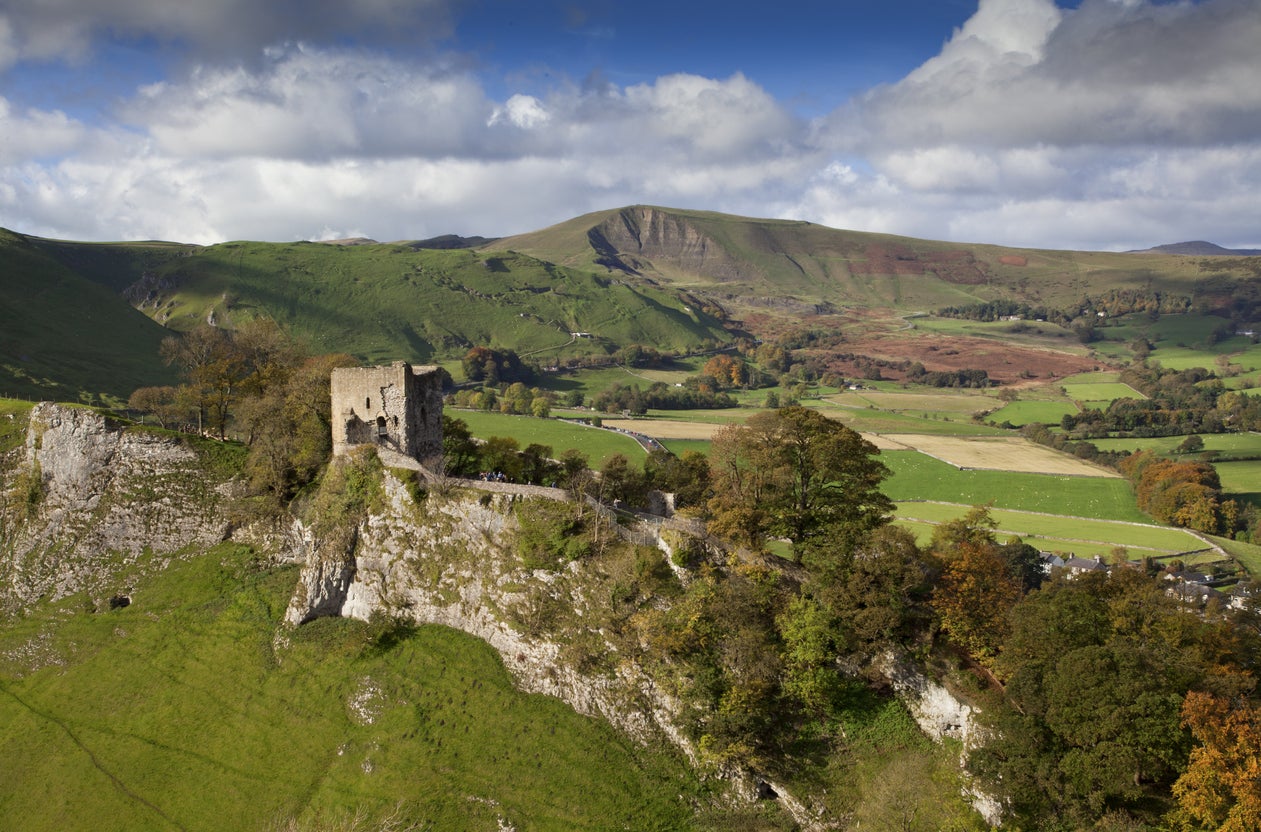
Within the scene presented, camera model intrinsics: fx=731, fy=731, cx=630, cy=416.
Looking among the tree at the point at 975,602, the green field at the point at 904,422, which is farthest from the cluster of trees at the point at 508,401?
the tree at the point at 975,602

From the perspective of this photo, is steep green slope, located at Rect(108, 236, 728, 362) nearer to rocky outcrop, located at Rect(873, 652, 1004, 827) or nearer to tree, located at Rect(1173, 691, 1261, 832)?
rocky outcrop, located at Rect(873, 652, 1004, 827)

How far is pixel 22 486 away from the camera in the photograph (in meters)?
42.2

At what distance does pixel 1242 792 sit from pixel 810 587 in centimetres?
1494

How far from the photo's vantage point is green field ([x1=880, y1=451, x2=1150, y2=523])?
251 ft

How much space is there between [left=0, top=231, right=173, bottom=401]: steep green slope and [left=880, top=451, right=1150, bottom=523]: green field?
95.4 m

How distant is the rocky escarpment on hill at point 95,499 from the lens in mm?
40875

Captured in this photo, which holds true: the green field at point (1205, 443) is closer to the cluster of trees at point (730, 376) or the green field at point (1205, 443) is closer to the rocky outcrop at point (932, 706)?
the cluster of trees at point (730, 376)

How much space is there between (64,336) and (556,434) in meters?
78.5

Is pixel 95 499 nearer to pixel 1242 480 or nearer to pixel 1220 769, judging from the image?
pixel 1220 769

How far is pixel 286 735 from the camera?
31156 millimetres

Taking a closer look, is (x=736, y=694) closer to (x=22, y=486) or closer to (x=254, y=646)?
(x=254, y=646)

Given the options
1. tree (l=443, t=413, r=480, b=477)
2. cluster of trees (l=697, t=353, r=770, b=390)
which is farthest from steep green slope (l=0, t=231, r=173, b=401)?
cluster of trees (l=697, t=353, r=770, b=390)

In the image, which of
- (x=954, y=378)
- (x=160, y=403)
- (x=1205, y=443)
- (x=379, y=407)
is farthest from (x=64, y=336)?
(x=954, y=378)

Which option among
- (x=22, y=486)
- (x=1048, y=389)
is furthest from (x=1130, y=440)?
(x=22, y=486)
